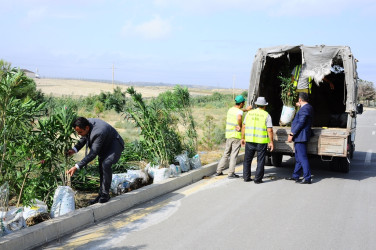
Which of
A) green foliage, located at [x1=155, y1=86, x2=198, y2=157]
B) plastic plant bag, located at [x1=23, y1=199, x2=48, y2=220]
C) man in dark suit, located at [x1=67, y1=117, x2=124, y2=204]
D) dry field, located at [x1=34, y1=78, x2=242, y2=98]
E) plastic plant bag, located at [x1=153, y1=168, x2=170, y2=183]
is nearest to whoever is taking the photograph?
plastic plant bag, located at [x1=23, y1=199, x2=48, y2=220]

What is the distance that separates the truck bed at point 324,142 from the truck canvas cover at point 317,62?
0.73m

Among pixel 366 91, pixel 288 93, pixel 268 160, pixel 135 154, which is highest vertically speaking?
pixel 366 91

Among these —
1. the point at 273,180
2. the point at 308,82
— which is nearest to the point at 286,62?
the point at 308,82

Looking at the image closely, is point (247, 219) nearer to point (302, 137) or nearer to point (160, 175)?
point (160, 175)

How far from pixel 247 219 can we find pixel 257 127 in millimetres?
2851

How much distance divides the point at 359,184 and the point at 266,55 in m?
3.64

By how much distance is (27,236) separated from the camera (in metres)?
4.64

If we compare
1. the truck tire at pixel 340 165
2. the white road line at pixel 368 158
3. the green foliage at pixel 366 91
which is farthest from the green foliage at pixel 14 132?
the green foliage at pixel 366 91

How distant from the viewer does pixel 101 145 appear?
6.01 meters

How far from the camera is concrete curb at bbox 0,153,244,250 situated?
180 inches

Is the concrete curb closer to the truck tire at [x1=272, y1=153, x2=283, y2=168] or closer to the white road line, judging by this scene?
the truck tire at [x1=272, y1=153, x2=283, y2=168]

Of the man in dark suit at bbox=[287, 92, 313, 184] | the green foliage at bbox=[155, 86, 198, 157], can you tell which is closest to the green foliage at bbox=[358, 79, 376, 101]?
the green foliage at bbox=[155, 86, 198, 157]

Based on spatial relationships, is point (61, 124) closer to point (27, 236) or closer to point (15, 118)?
point (15, 118)

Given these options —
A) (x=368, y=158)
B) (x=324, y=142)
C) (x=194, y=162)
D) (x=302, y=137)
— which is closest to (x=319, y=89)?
(x=368, y=158)
